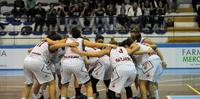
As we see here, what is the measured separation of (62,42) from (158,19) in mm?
13067

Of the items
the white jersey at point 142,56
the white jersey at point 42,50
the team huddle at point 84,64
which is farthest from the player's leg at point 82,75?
the white jersey at point 142,56

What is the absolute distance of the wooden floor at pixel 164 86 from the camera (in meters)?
14.9

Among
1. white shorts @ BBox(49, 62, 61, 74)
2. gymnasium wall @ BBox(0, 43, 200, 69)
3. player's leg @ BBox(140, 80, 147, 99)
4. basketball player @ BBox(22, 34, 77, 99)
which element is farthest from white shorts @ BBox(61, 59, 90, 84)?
gymnasium wall @ BBox(0, 43, 200, 69)

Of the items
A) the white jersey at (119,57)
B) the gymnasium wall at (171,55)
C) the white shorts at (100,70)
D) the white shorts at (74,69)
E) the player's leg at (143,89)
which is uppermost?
the white jersey at (119,57)

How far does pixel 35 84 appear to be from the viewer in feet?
39.9

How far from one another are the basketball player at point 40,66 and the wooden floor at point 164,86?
98.9 inches

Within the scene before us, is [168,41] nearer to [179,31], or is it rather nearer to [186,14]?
[179,31]

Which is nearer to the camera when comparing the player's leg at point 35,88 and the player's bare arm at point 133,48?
the player's bare arm at point 133,48

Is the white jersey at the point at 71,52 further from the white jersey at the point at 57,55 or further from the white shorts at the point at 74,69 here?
the white jersey at the point at 57,55

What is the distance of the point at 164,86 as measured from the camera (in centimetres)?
1711

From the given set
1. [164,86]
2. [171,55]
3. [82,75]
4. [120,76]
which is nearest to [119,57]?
[120,76]

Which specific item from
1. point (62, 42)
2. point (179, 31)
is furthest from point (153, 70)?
point (179, 31)

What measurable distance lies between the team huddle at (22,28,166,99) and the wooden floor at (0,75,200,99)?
6.79 ft

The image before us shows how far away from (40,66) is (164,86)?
6.90 m
